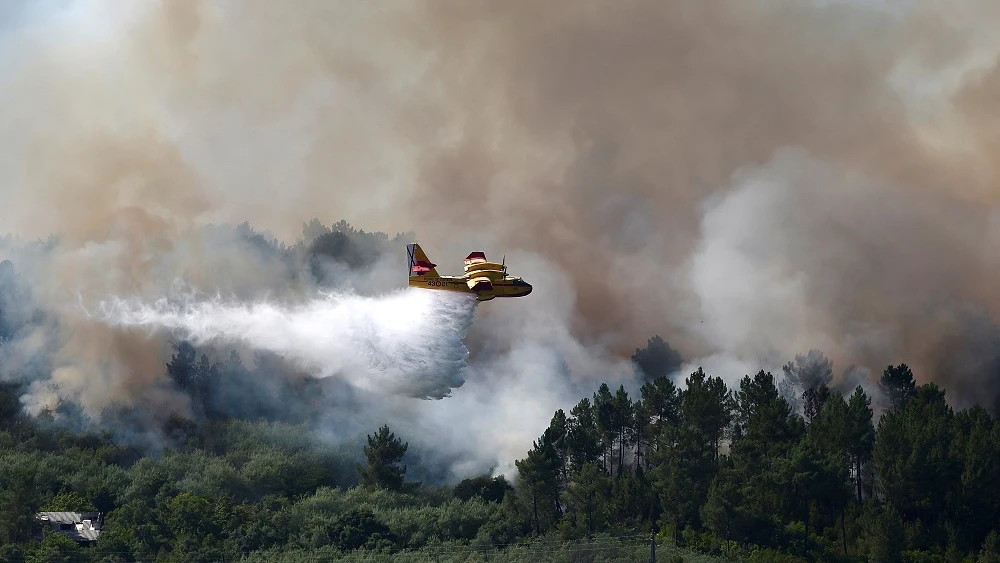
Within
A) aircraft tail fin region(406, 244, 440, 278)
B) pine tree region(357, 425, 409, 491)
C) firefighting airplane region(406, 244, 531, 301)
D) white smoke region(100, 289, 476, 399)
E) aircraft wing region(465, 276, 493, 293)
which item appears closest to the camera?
aircraft wing region(465, 276, 493, 293)

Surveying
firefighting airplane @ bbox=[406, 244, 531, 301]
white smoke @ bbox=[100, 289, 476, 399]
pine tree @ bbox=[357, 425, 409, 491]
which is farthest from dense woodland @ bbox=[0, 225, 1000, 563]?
firefighting airplane @ bbox=[406, 244, 531, 301]

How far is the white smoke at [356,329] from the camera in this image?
103m

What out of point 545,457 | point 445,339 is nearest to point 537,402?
point 545,457

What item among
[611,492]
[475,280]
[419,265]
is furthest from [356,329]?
[611,492]

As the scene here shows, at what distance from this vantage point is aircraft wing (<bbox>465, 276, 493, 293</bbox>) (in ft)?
315

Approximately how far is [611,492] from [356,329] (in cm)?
2277

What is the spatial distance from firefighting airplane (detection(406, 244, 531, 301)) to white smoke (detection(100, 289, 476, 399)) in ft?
5.54

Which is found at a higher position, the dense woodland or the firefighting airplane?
the firefighting airplane

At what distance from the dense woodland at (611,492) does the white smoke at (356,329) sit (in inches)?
421

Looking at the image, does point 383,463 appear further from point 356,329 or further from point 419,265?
point 419,265

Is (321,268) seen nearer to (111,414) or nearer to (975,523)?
(111,414)

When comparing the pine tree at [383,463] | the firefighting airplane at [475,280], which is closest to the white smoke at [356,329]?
the firefighting airplane at [475,280]

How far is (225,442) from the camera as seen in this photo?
13150 centimetres

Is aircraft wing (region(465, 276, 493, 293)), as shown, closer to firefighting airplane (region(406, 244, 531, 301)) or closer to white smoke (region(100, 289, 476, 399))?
firefighting airplane (region(406, 244, 531, 301))
